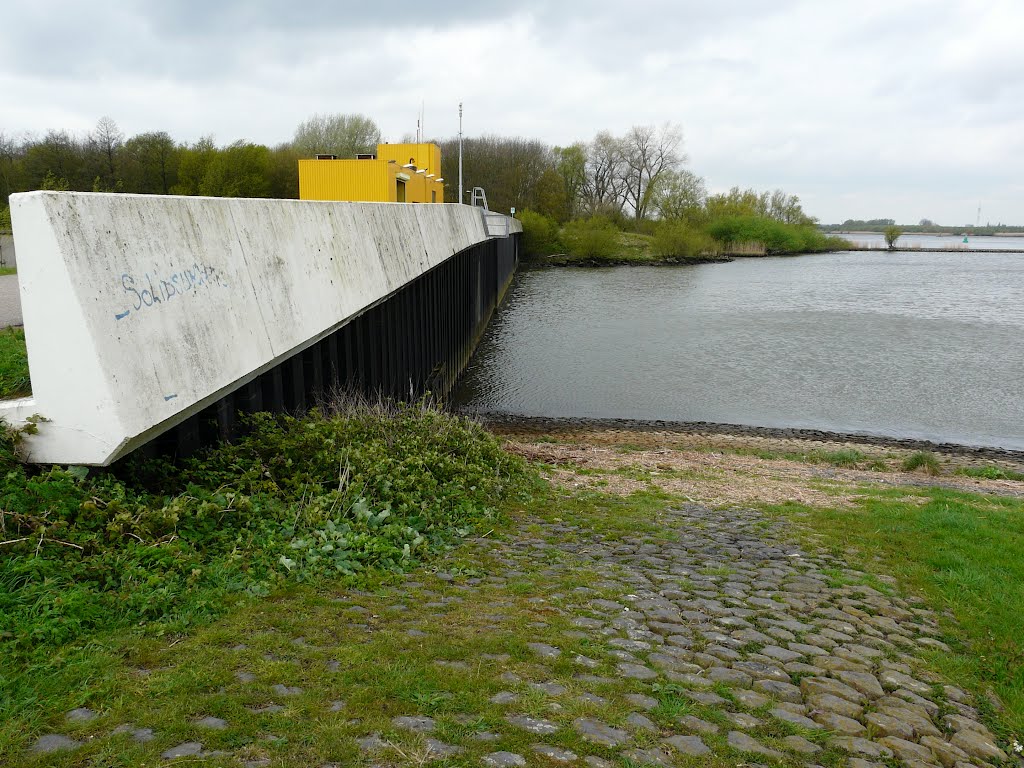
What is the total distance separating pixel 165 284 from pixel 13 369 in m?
1.64

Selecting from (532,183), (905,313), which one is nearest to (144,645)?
(905,313)

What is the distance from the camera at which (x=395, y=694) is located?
3381 mm

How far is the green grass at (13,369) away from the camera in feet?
16.0

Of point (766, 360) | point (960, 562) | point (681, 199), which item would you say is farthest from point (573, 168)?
point (960, 562)

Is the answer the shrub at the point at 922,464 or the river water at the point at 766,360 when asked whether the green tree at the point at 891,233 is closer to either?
the river water at the point at 766,360

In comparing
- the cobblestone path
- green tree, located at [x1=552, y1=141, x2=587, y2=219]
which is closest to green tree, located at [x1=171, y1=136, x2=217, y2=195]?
the cobblestone path

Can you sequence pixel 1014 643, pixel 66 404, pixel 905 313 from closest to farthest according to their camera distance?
pixel 66 404
pixel 1014 643
pixel 905 313

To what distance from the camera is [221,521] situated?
15.6 feet

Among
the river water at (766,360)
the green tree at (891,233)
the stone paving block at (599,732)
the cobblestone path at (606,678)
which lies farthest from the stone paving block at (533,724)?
the green tree at (891,233)

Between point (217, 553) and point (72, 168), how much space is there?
29268 millimetres

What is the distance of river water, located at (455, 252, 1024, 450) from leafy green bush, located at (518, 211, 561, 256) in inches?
954

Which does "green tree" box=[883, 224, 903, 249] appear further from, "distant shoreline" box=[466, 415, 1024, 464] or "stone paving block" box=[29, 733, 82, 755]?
"stone paving block" box=[29, 733, 82, 755]

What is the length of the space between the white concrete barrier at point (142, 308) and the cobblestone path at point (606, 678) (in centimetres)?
147

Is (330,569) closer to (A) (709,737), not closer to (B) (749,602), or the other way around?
(A) (709,737)
